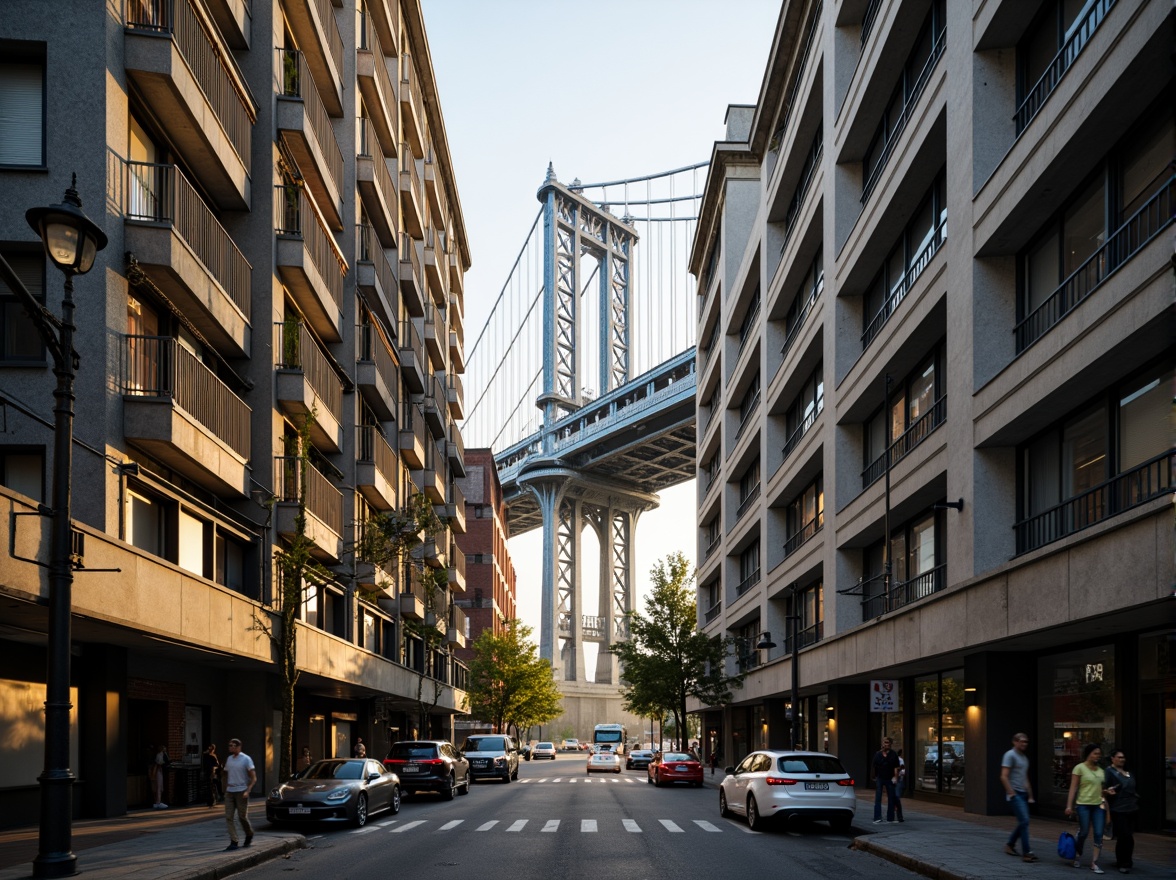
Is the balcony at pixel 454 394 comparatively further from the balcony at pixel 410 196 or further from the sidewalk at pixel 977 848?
the sidewalk at pixel 977 848

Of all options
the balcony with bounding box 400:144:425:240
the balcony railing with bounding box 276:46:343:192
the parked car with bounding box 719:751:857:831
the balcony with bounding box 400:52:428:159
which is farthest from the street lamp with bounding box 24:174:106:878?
the balcony with bounding box 400:52:428:159

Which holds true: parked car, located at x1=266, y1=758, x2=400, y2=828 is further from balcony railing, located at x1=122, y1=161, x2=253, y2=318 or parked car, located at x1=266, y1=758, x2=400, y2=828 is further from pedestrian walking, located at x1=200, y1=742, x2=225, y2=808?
balcony railing, located at x1=122, y1=161, x2=253, y2=318

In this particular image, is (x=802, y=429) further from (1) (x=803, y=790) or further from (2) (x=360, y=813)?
(2) (x=360, y=813)

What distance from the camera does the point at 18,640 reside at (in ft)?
73.0

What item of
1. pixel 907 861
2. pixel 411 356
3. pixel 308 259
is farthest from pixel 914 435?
pixel 411 356

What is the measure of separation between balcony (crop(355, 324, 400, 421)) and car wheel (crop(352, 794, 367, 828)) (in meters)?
18.6

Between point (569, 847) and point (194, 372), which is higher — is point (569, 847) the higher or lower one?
the lower one

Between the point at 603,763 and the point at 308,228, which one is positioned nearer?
the point at 308,228

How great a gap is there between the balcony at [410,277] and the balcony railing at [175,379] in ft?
82.4

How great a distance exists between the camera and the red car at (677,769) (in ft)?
141

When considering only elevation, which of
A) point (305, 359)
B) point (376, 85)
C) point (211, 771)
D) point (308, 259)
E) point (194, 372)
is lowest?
point (211, 771)

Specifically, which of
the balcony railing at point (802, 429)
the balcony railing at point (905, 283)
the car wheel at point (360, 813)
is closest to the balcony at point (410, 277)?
the balcony railing at point (802, 429)

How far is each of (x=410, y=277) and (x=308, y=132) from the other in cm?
1943

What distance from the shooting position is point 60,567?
44.3ft
